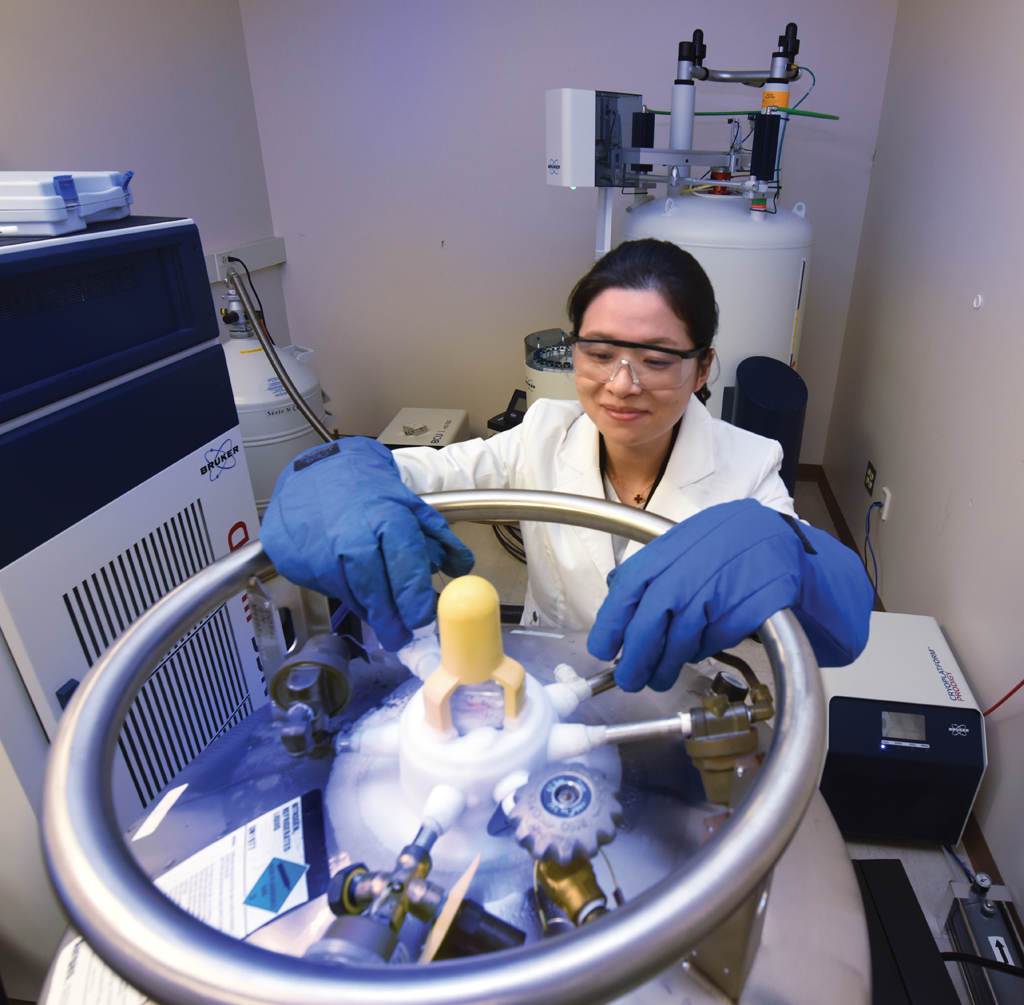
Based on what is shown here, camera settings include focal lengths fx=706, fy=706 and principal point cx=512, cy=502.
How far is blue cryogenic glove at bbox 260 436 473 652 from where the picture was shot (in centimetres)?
58

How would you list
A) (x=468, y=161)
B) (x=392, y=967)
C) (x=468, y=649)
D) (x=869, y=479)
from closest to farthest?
(x=392, y=967) → (x=468, y=649) → (x=869, y=479) → (x=468, y=161)

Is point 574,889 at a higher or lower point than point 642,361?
lower

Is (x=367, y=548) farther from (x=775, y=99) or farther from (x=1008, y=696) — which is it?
(x=775, y=99)

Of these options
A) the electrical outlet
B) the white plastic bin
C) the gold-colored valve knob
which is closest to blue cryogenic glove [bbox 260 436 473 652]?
the gold-colored valve knob

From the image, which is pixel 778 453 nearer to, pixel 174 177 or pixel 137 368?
pixel 137 368

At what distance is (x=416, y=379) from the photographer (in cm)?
289

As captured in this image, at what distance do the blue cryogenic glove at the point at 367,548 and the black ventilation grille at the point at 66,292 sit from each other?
0.36 metres

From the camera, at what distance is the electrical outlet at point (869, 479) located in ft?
6.84

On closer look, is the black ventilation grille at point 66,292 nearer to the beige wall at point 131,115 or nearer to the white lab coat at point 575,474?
the white lab coat at point 575,474

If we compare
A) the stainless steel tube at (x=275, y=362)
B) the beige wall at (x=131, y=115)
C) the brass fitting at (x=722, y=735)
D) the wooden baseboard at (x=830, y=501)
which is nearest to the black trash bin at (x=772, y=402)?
the wooden baseboard at (x=830, y=501)

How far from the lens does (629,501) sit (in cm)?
112

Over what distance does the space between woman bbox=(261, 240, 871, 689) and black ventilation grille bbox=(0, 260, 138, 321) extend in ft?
1.07

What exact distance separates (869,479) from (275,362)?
1.77 m

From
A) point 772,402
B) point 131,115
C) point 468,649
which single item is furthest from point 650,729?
point 131,115
